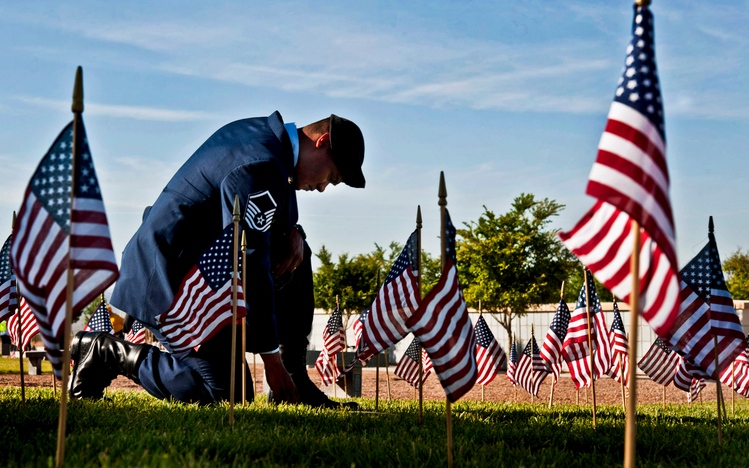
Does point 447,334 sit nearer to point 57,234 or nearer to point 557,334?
point 57,234

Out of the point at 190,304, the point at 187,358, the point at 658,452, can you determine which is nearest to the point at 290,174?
the point at 190,304

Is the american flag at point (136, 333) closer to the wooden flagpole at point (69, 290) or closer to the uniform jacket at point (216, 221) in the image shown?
the uniform jacket at point (216, 221)

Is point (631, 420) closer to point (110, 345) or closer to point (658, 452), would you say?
point (658, 452)

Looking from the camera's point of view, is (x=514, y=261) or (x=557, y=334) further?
(x=514, y=261)

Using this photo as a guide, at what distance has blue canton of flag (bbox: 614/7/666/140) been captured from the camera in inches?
138

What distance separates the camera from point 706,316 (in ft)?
21.3

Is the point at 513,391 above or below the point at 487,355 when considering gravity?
below

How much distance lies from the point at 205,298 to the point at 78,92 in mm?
3080

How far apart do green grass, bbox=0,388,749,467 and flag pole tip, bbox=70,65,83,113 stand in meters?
1.59

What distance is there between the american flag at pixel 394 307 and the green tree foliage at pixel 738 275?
37756 millimetres

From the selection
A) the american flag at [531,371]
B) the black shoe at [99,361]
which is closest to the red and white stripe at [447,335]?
the black shoe at [99,361]

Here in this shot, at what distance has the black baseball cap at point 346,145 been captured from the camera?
278 inches

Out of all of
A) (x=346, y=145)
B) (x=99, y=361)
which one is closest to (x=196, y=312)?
(x=99, y=361)

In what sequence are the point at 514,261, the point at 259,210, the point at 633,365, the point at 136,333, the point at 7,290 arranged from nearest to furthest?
the point at 633,365 → the point at 259,210 → the point at 7,290 → the point at 136,333 → the point at 514,261
